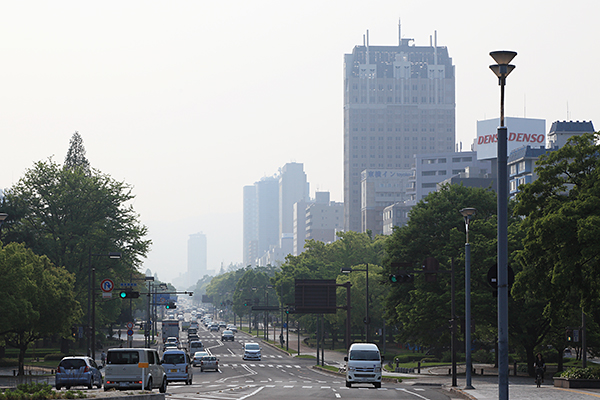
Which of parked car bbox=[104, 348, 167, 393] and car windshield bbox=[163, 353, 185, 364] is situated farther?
car windshield bbox=[163, 353, 185, 364]

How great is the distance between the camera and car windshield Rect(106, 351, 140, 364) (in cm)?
3203

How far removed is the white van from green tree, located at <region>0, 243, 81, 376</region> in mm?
23169

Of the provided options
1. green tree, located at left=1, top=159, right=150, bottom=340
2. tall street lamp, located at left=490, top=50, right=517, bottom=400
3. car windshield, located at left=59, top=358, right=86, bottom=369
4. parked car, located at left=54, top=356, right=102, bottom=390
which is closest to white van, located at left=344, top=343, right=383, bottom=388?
parked car, located at left=54, top=356, right=102, bottom=390

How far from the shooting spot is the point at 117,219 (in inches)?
3329

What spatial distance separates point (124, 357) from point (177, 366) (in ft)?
45.1

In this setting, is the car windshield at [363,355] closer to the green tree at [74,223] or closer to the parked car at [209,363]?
the parked car at [209,363]

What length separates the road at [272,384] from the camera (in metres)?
33.7

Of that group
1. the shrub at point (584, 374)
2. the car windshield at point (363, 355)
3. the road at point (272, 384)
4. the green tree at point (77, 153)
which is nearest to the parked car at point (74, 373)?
the road at point (272, 384)

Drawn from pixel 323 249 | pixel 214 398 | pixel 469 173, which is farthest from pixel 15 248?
pixel 469 173

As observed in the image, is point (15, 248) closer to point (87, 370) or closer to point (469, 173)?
point (87, 370)

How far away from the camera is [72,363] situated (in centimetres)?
3725

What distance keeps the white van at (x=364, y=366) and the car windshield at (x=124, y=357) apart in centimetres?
1339

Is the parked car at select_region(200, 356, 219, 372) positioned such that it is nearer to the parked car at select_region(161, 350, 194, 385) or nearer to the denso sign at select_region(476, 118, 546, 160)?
the parked car at select_region(161, 350, 194, 385)

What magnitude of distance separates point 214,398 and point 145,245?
55.6m
